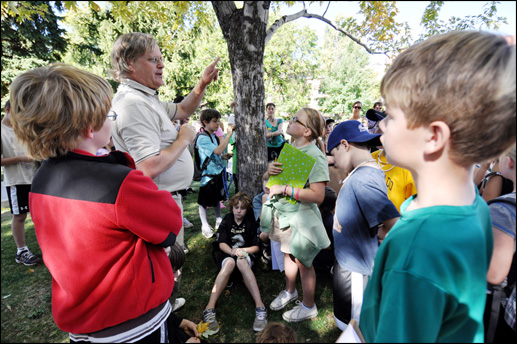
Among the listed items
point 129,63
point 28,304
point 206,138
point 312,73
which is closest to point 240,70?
point 206,138

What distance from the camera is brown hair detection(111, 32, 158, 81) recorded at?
1.92 meters

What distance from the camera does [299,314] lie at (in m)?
2.71

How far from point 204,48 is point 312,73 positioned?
19.3 ft

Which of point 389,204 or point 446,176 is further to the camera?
point 389,204

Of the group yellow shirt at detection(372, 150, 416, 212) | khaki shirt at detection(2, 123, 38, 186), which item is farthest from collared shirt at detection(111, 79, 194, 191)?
khaki shirt at detection(2, 123, 38, 186)

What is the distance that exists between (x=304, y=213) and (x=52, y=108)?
6.95 ft

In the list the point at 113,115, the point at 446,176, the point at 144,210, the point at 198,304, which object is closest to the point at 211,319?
the point at 198,304

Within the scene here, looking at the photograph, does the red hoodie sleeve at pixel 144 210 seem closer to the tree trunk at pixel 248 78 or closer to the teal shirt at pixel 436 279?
the teal shirt at pixel 436 279

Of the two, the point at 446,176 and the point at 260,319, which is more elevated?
the point at 446,176

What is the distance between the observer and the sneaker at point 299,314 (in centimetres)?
269

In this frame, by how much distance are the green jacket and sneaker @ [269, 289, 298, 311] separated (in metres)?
0.63

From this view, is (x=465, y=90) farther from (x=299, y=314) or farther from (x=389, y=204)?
(x=299, y=314)

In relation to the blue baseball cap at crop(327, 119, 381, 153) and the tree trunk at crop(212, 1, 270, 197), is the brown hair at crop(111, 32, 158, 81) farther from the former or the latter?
the tree trunk at crop(212, 1, 270, 197)

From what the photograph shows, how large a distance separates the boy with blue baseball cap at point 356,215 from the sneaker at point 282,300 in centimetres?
87
